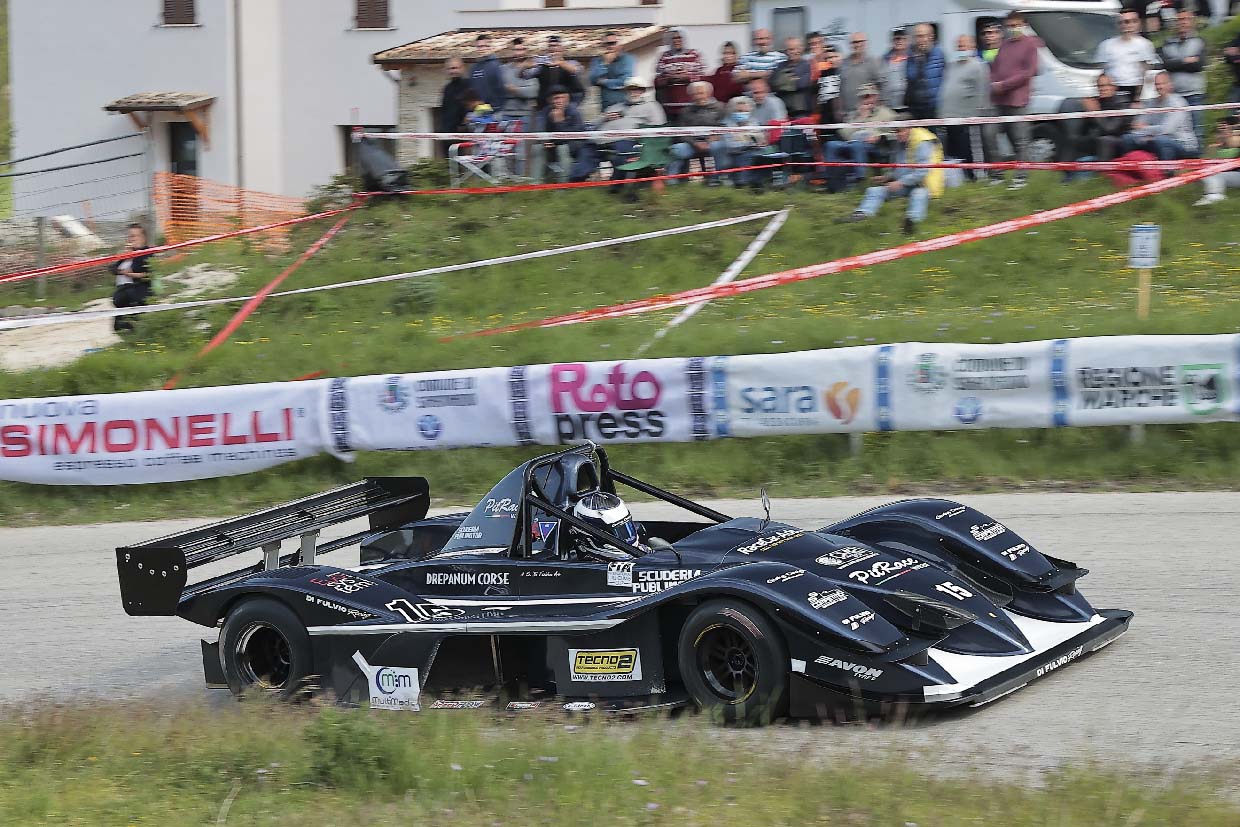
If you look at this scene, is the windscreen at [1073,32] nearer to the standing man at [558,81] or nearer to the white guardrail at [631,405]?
the standing man at [558,81]

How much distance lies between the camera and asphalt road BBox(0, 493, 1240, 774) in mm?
6051

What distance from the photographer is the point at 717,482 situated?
11.8 meters

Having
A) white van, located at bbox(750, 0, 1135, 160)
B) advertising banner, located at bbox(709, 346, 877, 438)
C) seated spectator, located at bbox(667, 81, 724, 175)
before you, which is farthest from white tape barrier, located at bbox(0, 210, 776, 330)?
advertising banner, located at bbox(709, 346, 877, 438)

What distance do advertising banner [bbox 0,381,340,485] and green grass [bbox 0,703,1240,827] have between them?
6.35 metres

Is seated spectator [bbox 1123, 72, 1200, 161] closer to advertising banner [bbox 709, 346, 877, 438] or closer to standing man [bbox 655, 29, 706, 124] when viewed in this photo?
standing man [bbox 655, 29, 706, 124]

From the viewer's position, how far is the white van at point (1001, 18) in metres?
15.3

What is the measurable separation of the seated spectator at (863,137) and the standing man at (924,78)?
25 cm

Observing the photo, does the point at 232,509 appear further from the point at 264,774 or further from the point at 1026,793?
the point at 1026,793

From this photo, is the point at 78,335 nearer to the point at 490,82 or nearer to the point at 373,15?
the point at 490,82

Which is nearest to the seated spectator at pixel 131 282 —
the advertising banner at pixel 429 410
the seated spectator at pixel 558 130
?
the seated spectator at pixel 558 130

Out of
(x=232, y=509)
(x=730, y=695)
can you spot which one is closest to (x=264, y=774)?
(x=730, y=695)

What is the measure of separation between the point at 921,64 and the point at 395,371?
586cm

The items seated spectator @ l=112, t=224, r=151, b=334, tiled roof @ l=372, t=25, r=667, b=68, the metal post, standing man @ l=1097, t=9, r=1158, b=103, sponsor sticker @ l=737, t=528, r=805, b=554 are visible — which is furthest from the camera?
tiled roof @ l=372, t=25, r=667, b=68

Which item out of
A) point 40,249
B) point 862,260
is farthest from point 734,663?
point 40,249
